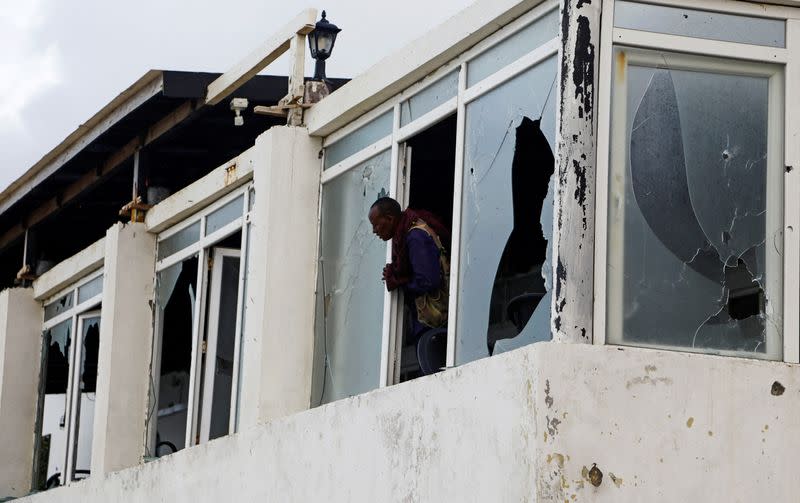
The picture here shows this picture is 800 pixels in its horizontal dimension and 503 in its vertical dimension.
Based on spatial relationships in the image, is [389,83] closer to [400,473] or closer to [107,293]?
[400,473]

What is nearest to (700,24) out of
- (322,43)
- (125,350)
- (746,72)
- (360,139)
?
(746,72)

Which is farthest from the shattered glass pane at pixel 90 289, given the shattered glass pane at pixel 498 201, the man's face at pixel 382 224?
the shattered glass pane at pixel 498 201

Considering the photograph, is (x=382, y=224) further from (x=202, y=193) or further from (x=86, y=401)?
(x=86, y=401)

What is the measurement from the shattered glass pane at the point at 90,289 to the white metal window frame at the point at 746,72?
7947 mm

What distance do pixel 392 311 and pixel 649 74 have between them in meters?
2.53

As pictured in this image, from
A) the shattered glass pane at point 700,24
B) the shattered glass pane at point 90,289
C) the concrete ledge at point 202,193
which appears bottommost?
the shattered glass pane at point 90,289

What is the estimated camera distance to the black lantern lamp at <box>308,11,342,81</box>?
11984 millimetres

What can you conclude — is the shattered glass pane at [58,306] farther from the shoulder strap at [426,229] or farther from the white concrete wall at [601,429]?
the white concrete wall at [601,429]

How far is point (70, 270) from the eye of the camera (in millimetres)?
16219

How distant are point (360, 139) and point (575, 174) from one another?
3015 mm

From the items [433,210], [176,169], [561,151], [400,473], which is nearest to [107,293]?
[176,169]

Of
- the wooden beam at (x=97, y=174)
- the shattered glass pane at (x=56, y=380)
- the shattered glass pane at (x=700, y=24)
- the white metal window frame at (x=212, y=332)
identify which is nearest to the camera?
the shattered glass pane at (x=700, y=24)

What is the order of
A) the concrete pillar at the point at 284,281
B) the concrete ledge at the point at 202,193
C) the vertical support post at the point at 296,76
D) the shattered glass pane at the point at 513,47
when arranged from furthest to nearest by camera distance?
the concrete ledge at the point at 202,193
the vertical support post at the point at 296,76
the concrete pillar at the point at 284,281
the shattered glass pane at the point at 513,47

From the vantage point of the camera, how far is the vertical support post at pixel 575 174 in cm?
838
